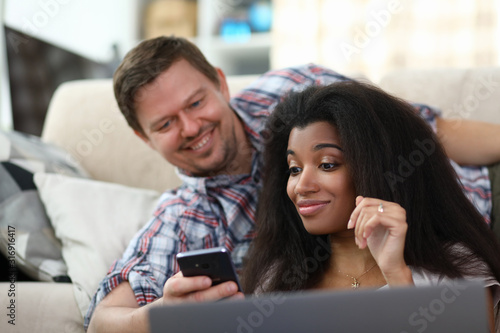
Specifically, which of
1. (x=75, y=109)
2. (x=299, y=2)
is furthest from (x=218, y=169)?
(x=299, y=2)

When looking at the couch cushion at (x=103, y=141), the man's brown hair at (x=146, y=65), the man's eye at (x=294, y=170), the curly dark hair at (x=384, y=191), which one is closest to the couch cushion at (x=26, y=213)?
the couch cushion at (x=103, y=141)

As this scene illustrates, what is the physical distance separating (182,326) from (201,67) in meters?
0.99

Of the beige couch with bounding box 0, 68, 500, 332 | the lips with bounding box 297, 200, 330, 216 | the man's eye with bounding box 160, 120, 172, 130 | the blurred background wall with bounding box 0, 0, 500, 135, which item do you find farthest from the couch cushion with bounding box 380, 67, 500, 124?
the blurred background wall with bounding box 0, 0, 500, 135

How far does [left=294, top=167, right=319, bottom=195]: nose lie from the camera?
1.05 metres

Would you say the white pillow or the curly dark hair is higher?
the curly dark hair

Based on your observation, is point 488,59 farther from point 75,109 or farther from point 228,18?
point 75,109

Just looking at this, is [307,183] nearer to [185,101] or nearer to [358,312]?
[358,312]

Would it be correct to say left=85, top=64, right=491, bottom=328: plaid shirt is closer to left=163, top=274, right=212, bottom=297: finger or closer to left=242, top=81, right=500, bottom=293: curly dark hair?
left=242, top=81, right=500, bottom=293: curly dark hair

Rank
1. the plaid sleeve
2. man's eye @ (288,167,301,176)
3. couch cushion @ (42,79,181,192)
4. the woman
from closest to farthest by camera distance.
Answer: the woman < man's eye @ (288,167,301,176) < the plaid sleeve < couch cushion @ (42,79,181,192)

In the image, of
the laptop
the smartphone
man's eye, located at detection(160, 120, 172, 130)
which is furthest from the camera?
man's eye, located at detection(160, 120, 172, 130)

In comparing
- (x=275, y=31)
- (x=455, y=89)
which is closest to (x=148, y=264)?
(x=455, y=89)

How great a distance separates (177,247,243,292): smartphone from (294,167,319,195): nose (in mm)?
211

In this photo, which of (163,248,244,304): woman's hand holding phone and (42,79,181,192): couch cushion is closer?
(163,248,244,304): woman's hand holding phone

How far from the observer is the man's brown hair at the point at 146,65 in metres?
1.51
